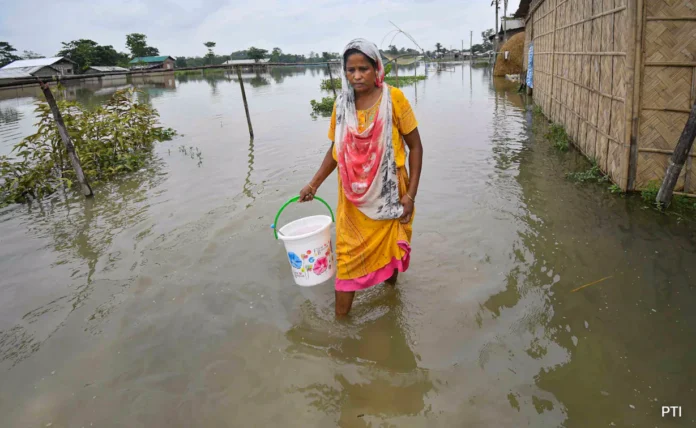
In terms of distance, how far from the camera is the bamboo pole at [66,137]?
5125mm

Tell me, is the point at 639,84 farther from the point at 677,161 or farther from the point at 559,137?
the point at 559,137

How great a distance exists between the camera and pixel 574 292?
115 inches

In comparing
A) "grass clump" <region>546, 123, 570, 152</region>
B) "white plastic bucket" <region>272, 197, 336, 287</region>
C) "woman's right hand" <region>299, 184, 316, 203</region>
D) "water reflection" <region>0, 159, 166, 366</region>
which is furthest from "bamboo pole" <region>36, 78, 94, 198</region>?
"grass clump" <region>546, 123, 570, 152</region>

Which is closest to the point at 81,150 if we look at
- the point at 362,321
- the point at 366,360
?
the point at 362,321

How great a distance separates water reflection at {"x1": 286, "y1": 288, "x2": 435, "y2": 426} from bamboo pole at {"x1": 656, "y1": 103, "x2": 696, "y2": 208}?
2.80m

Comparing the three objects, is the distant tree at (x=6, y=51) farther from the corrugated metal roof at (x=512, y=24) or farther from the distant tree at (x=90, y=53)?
the corrugated metal roof at (x=512, y=24)

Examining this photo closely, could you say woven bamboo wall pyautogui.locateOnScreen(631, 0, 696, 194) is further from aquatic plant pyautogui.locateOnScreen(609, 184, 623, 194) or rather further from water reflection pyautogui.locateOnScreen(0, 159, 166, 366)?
water reflection pyautogui.locateOnScreen(0, 159, 166, 366)

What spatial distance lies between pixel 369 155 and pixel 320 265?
31.2 inches

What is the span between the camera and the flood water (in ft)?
7.03

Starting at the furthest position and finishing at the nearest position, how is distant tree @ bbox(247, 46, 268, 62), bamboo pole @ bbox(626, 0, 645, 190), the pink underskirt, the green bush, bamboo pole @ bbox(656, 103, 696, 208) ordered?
distant tree @ bbox(247, 46, 268, 62) < the green bush < bamboo pole @ bbox(626, 0, 645, 190) < bamboo pole @ bbox(656, 103, 696, 208) < the pink underskirt

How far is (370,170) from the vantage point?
2.41 m

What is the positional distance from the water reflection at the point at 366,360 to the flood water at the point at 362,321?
0.5 inches

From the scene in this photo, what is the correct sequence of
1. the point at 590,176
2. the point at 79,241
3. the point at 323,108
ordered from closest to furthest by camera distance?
the point at 79,241
the point at 590,176
the point at 323,108

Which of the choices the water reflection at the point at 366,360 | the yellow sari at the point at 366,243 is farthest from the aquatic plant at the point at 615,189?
the yellow sari at the point at 366,243
